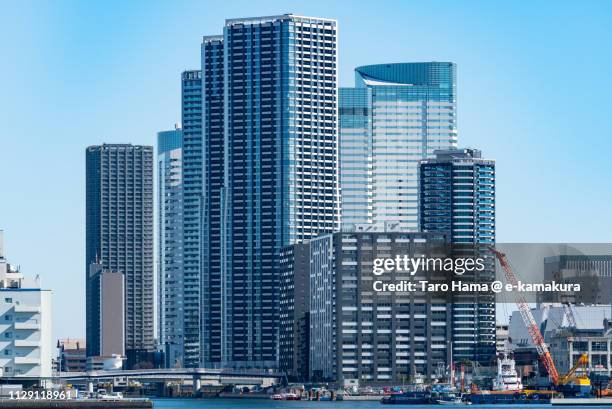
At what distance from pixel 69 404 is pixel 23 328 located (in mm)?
19636

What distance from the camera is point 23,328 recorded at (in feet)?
465

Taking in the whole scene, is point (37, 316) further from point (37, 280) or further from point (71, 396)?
point (71, 396)

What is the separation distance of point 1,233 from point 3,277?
8611mm

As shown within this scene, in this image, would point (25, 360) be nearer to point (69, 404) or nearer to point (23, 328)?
point (23, 328)

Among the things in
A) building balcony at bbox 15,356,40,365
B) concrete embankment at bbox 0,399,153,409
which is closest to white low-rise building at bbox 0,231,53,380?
building balcony at bbox 15,356,40,365

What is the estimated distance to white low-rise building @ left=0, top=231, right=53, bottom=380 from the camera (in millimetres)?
141750

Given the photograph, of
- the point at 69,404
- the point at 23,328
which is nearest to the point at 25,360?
the point at 23,328

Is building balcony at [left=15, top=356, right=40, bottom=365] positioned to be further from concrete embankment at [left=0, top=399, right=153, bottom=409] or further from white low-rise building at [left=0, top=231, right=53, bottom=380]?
concrete embankment at [left=0, top=399, right=153, bottom=409]

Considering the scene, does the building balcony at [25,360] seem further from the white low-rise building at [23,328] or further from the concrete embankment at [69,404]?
the concrete embankment at [69,404]

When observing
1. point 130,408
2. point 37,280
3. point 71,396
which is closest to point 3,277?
point 37,280

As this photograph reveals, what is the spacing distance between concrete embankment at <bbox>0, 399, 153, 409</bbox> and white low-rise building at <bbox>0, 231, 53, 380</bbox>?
159 inches

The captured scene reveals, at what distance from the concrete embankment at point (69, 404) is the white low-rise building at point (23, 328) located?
4.03 m

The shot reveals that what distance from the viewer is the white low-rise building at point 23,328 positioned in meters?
142

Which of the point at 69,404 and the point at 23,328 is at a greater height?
the point at 23,328
